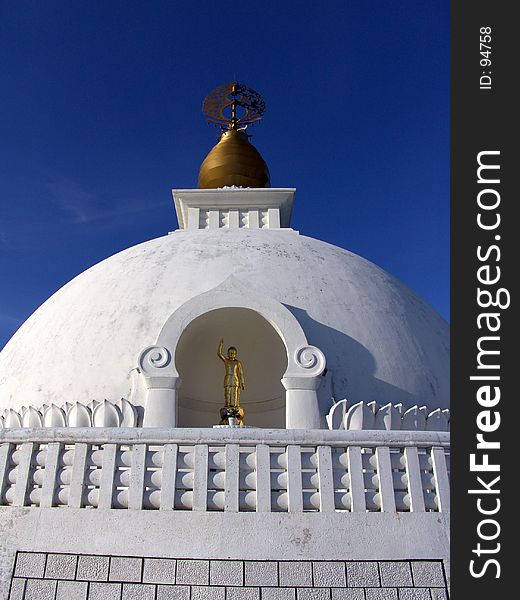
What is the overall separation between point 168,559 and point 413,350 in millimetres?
5647

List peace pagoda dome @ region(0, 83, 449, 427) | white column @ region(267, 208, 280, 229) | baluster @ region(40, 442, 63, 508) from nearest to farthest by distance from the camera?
baluster @ region(40, 442, 63, 508)
peace pagoda dome @ region(0, 83, 449, 427)
white column @ region(267, 208, 280, 229)

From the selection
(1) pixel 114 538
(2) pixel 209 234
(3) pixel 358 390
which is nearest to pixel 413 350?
(3) pixel 358 390

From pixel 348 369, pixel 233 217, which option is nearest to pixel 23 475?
pixel 348 369

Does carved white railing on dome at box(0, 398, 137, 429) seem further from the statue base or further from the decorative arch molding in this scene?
the statue base

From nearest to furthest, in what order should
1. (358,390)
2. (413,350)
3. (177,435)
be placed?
(177,435), (358,390), (413,350)

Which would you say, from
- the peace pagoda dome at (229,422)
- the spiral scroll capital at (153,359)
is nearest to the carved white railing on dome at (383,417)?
the peace pagoda dome at (229,422)

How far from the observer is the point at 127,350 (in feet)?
27.6

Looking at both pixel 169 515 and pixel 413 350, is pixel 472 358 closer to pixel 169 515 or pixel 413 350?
pixel 169 515

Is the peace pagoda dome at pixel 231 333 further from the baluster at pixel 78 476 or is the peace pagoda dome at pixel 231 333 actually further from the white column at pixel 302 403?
the baluster at pixel 78 476

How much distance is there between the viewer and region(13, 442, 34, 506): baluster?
4.68 meters

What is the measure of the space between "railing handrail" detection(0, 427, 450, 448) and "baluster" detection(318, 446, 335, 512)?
0.29 ft

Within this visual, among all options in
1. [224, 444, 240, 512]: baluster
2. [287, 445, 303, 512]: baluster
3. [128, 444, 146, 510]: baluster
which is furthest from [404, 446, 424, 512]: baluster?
[128, 444, 146, 510]: baluster

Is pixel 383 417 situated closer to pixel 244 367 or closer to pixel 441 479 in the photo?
pixel 441 479

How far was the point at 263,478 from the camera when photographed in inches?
183
